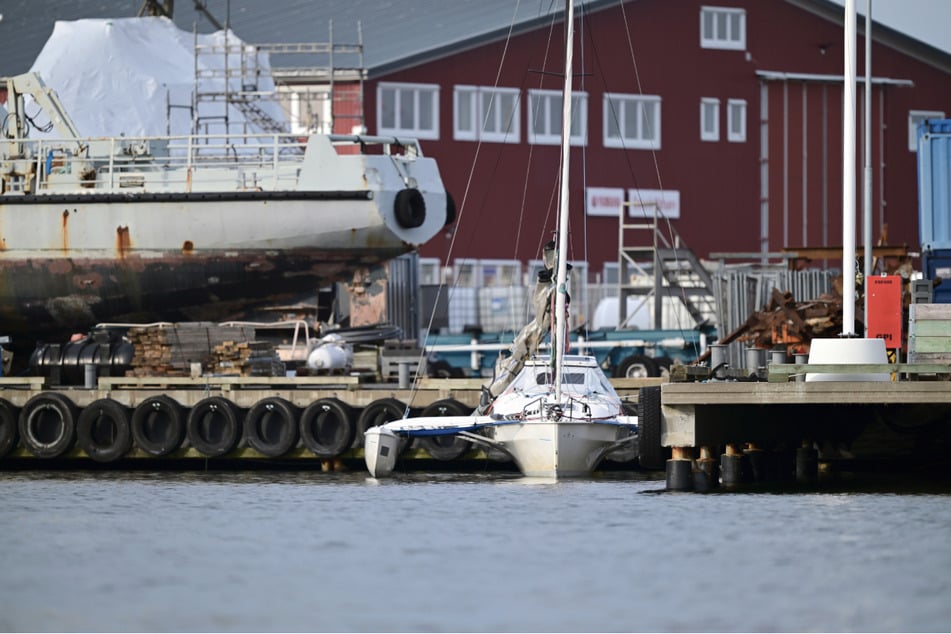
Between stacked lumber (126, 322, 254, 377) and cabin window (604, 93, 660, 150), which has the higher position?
cabin window (604, 93, 660, 150)

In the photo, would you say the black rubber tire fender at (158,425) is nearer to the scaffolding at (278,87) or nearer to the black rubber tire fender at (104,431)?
the black rubber tire fender at (104,431)

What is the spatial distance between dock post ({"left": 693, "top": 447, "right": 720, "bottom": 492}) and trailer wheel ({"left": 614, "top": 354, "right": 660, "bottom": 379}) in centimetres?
1337

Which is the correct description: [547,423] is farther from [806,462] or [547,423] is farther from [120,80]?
[120,80]

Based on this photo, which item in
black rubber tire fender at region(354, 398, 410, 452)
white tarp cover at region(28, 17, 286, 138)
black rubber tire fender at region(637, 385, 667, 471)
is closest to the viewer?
black rubber tire fender at region(637, 385, 667, 471)

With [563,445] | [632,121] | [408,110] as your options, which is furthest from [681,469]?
[632,121]

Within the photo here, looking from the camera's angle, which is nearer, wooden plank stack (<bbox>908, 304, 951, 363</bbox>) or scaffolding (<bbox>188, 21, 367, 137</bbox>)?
wooden plank stack (<bbox>908, 304, 951, 363</bbox>)

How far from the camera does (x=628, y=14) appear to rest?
5250cm

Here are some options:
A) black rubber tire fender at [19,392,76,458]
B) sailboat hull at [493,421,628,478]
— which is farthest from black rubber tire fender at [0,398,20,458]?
sailboat hull at [493,421,628,478]

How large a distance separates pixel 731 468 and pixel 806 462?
2603mm

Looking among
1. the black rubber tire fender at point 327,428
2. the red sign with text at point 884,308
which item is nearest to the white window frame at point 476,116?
the black rubber tire fender at point 327,428

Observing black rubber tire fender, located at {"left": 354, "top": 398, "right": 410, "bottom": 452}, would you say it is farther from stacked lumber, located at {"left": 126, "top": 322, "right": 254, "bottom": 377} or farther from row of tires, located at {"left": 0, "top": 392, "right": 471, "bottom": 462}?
stacked lumber, located at {"left": 126, "top": 322, "right": 254, "bottom": 377}

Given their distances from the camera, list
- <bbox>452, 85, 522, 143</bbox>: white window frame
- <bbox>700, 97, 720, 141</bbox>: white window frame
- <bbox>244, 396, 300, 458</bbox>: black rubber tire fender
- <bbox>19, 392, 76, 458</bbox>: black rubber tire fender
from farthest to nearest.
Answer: <bbox>700, 97, 720, 141</bbox>: white window frame, <bbox>452, 85, 522, 143</bbox>: white window frame, <bbox>19, 392, 76, 458</bbox>: black rubber tire fender, <bbox>244, 396, 300, 458</bbox>: black rubber tire fender

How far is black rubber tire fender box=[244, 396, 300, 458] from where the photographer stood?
A: 1098 inches

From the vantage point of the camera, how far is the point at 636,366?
3541 cm
